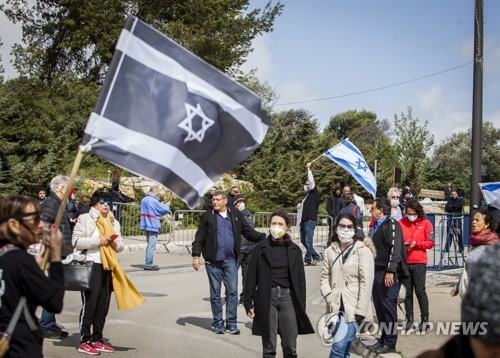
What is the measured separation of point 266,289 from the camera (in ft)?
24.1

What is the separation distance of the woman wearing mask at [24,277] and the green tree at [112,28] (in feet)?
82.0

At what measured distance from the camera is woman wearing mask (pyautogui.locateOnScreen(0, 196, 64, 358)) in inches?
163

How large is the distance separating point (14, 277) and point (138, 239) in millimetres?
18656

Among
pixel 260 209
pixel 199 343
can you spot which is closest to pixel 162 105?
pixel 199 343

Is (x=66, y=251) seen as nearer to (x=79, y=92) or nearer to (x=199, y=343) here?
(x=199, y=343)

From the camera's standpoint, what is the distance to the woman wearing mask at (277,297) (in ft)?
23.9

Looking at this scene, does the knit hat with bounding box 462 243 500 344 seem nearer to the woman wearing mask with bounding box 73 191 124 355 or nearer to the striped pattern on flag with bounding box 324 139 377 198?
the woman wearing mask with bounding box 73 191 124 355

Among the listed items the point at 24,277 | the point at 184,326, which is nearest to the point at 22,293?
the point at 24,277

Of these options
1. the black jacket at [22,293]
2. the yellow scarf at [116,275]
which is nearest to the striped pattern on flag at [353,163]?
the yellow scarf at [116,275]

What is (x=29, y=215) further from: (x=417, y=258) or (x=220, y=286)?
(x=417, y=258)

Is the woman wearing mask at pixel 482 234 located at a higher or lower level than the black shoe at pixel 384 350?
higher

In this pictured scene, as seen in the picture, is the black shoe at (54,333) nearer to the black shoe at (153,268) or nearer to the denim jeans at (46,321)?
the denim jeans at (46,321)

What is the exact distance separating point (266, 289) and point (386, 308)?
7.35 feet

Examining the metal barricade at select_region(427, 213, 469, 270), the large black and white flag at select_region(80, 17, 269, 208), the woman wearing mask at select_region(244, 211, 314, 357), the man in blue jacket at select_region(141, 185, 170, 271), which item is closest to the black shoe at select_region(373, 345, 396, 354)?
the woman wearing mask at select_region(244, 211, 314, 357)
